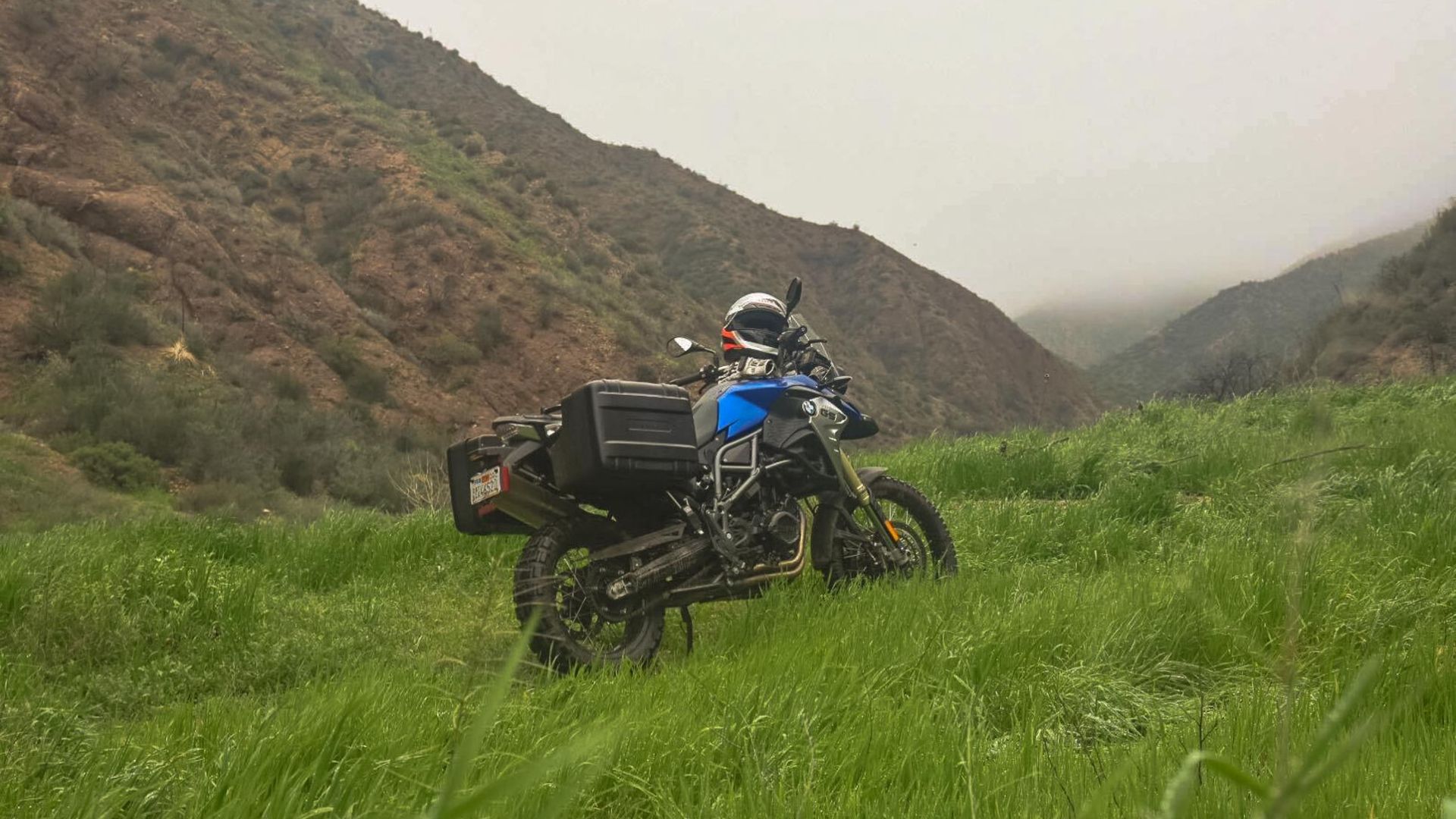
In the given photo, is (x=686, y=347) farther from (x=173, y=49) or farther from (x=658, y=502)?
(x=173, y=49)

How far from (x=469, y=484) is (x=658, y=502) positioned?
96 cm

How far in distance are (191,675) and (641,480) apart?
223 cm

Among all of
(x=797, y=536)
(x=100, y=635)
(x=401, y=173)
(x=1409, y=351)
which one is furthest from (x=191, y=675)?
(x=1409, y=351)

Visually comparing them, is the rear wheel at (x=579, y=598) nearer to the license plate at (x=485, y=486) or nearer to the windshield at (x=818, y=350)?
the license plate at (x=485, y=486)

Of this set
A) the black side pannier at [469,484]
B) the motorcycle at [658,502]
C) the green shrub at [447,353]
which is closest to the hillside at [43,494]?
the black side pannier at [469,484]

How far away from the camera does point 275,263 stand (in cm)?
2436

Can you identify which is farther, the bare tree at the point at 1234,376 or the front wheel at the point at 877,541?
the bare tree at the point at 1234,376

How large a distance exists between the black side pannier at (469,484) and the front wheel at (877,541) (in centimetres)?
179

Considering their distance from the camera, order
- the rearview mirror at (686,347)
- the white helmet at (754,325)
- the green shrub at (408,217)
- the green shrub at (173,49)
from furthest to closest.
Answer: the green shrub at (173,49), the green shrub at (408,217), the white helmet at (754,325), the rearview mirror at (686,347)

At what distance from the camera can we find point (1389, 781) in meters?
1.76

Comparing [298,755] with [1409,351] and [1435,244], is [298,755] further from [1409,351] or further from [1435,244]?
[1435,244]

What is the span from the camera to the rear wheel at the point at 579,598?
13.1ft

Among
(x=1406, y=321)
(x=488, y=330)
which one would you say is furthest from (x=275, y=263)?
(x=1406, y=321)

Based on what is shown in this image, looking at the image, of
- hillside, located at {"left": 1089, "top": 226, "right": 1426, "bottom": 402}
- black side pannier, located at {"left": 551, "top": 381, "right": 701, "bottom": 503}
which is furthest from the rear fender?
hillside, located at {"left": 1089, "top": 226, "right": 1426, "bottom": 402}
